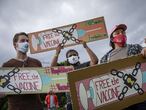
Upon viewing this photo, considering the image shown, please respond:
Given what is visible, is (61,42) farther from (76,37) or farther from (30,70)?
(30,70)

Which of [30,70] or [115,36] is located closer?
[115,36]

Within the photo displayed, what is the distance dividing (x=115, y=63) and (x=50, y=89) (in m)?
1.74

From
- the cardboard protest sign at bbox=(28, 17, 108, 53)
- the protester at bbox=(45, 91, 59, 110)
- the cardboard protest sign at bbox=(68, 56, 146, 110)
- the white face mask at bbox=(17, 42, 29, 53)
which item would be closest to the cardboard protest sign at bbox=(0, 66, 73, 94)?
the white face mask at bbox=(17, 42, 29, 53)

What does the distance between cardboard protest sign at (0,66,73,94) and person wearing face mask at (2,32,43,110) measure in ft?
0.60

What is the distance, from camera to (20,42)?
655 centimetres

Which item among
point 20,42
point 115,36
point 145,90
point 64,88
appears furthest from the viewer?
point 64,88

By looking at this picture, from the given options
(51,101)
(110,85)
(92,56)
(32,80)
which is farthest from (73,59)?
(51,101)

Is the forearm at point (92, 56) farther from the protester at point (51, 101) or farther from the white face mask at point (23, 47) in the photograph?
the protester at point (51, 101)

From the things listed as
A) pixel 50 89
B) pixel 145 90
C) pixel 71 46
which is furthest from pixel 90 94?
pixel 71 46

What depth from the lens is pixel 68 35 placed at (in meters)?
7.55

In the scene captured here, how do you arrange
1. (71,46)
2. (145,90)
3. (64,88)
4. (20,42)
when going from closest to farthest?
(145,90) → (20,42) → (64,88) → (71,46)

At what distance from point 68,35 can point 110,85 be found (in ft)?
7.54

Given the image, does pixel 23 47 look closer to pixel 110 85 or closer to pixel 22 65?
pixel 22 65

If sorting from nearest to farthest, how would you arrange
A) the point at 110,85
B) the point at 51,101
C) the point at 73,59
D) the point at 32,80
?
the point at 110,85
the point at 32,80
the point at 73,59
the point at 51,101
